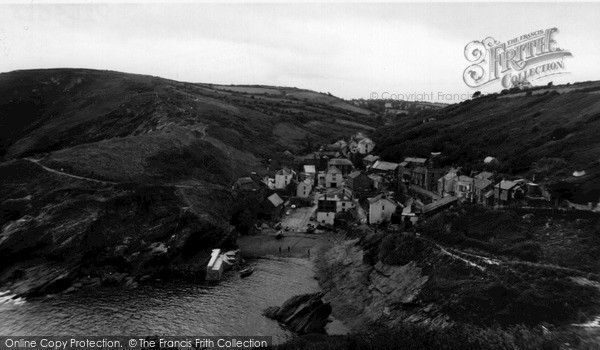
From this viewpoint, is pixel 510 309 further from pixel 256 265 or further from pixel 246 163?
pixel 246 163

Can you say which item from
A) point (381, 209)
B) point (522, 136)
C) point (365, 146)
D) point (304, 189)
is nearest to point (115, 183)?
point (304, 189)

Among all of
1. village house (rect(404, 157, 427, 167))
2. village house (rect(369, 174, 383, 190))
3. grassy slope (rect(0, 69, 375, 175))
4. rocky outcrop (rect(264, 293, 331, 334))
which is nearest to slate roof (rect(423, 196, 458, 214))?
rocky outcrop (rect(264, 293, 331, 334))

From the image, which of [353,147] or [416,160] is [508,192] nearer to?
[416,160]

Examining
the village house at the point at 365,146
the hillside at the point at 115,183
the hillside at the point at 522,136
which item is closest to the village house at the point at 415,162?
the hillside at the point at 522,136

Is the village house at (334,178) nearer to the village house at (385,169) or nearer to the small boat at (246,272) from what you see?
the village house at (385,169)

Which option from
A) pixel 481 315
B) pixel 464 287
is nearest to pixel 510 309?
pixel 481 315

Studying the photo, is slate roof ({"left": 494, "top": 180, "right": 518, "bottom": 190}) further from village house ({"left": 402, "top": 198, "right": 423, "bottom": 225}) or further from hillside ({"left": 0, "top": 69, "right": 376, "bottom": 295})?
hillside ({"left": 0, "top": 69, "right": 376, "bottom": 295})
